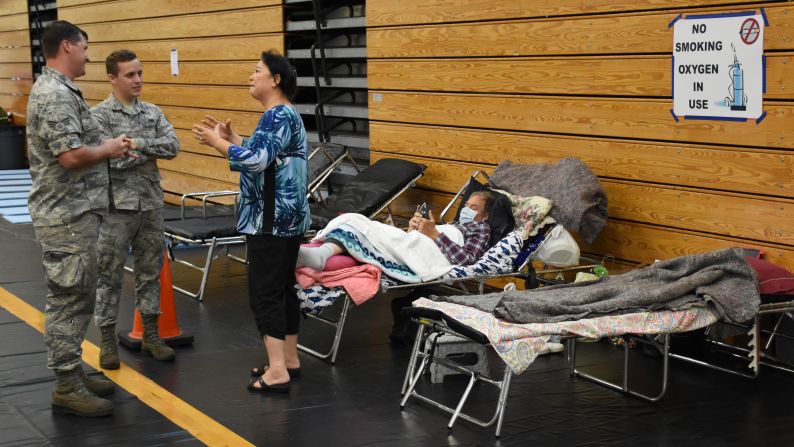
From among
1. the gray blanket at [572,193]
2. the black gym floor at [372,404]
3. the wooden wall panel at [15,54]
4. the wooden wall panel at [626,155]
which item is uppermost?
the wooden wall panel at [15,54]

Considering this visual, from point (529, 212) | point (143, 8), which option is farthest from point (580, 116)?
point (143, 8)

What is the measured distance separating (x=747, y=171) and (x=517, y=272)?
137cm

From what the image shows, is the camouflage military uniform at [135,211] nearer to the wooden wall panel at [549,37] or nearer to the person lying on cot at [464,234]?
the person lying on cot at [464,234]

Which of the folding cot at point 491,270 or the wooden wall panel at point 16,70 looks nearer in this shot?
the folding cot at point 491,270

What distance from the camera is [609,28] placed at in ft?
20.5

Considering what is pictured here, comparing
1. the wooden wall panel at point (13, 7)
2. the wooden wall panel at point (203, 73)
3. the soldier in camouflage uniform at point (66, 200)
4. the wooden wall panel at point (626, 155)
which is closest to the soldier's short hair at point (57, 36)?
the soldier in camouflage uniform at point (66, 200)

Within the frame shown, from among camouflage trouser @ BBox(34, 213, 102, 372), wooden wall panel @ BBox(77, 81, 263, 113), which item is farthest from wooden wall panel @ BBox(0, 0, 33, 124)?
camouflage trouser @ BBox(34, 213, 102, 372)

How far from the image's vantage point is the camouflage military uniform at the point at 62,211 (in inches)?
184

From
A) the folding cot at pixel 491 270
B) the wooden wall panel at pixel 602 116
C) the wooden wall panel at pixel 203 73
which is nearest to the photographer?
the wooden wall panel at pixel 602 116

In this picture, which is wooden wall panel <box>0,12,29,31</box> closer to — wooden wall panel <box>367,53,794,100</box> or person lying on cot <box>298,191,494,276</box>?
wooden wall panel <box>367,53,794,100</box>

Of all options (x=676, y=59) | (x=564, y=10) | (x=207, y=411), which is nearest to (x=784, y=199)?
(x=676, y=59)

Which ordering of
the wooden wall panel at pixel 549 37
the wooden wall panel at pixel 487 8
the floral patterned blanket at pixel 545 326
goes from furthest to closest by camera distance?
the wooden wall panel at pixel 487 8
the wooden wall panel at pixel 549 37
the floral patterned blanket at pixel 545 326

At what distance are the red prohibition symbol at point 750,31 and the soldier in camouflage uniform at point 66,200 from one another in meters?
3.16

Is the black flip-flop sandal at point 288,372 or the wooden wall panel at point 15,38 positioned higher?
the wooden wall panel at point 15,38
